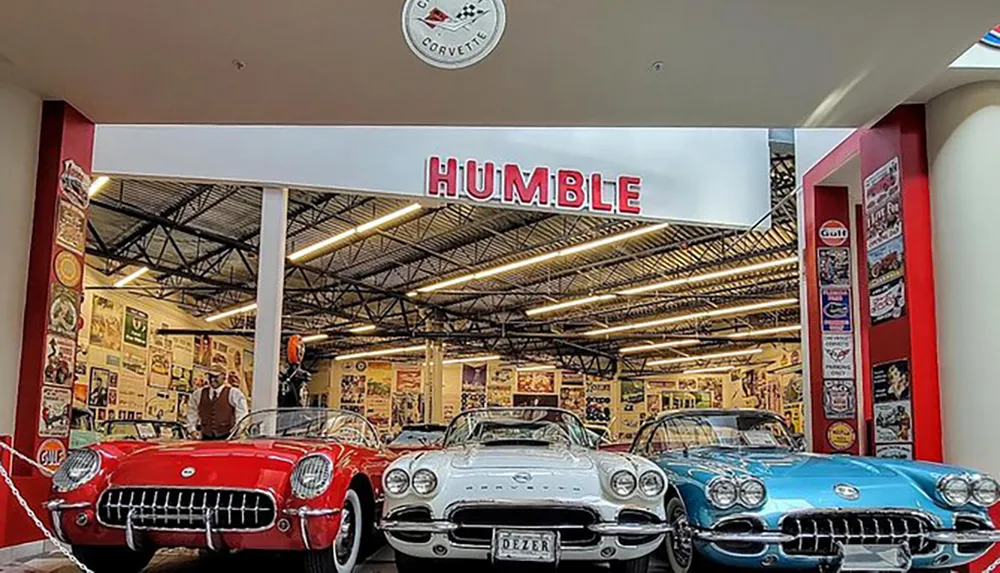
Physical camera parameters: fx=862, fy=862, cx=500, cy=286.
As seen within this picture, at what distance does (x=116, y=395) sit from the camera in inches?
739

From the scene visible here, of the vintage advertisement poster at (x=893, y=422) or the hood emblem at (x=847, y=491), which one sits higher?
the vintage advertisement poster at (x=893, y=422)

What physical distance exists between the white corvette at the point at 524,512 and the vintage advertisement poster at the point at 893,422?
8.34ft

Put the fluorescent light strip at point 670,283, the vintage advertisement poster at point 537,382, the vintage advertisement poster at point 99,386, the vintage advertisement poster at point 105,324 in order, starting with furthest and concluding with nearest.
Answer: the vintage advertisement poster at point 537,382
the vintage advertisement poster at point 105,324
the vintage advertisement poster at point 99,386
the fluorescent light strip at point 670,283

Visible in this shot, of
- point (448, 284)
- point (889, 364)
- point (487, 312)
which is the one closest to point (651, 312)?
point (487, 312)

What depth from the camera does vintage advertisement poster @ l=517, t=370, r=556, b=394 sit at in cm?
3028

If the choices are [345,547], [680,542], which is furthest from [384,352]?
[680,542]

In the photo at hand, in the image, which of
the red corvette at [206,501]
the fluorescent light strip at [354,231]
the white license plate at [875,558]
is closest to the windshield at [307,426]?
the red corvette at [206,501]

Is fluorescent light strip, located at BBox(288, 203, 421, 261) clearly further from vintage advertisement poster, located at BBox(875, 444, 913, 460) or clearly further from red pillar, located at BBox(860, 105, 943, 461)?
vintage advertisement poster, located at BBox(875, 444, 913, 460)

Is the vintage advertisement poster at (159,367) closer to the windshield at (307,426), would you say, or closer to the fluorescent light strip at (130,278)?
the fluorescent light strip at (130,278)

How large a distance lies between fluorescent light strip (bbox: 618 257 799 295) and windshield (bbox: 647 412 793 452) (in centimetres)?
1005

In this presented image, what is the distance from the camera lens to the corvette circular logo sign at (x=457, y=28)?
15.3 feet

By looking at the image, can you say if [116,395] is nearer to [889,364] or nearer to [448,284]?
[448,284]

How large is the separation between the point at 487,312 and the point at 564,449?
18802 mm

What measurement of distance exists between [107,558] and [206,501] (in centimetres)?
104
